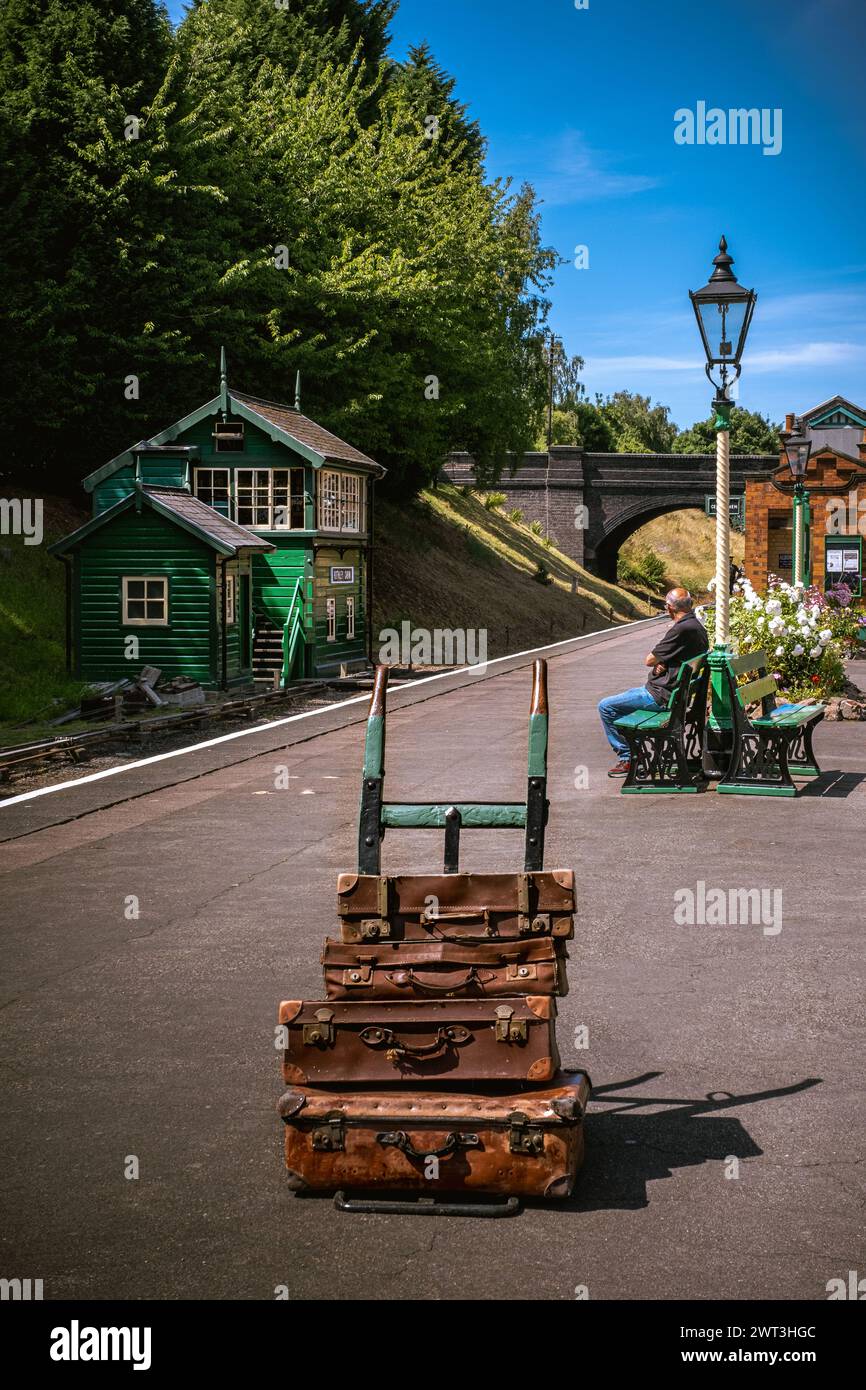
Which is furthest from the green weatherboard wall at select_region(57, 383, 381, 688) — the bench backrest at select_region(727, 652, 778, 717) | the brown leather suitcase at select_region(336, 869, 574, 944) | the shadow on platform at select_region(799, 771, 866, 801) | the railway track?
the brown leather suitcase at select_region(336, 869, 574, 944)

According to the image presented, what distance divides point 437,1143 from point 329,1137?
0.35m

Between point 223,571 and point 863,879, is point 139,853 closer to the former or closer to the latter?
point 863,879

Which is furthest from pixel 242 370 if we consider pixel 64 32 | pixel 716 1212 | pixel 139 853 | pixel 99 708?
pixel 716 1212

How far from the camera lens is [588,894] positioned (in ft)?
31.0

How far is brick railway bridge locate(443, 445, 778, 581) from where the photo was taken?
269 feet

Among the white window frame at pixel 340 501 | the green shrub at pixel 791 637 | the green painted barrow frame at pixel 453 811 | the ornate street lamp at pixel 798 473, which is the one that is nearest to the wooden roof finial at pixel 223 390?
the white window frame at pixel 340 501

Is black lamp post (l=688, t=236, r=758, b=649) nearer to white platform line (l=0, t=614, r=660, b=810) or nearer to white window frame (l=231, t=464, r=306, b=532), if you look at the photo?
white platform line (l=0, t=614, r=660, b=810)

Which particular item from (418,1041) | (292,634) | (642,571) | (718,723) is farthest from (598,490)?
(418,1041)

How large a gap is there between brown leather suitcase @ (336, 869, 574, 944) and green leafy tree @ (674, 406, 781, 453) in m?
122

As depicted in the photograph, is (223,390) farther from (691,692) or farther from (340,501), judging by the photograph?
(691,692)

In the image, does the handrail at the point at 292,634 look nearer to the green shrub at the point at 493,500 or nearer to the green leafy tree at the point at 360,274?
the green leafy tree at the point at 360,274

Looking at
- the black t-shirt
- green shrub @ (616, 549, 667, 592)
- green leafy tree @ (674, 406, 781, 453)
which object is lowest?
the black t-shirt

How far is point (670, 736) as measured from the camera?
13617 mm

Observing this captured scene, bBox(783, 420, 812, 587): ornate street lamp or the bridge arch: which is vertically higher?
the bridge arch
